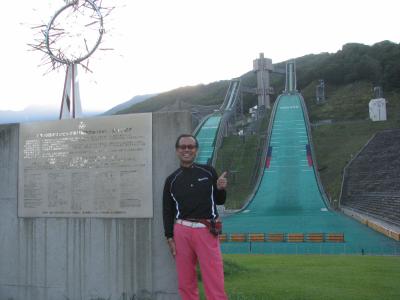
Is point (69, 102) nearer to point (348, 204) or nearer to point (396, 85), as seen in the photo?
point (348, 204)

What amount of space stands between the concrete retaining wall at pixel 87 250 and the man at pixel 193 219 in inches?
36.1

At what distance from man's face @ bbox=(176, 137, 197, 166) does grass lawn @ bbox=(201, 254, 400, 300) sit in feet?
7.68

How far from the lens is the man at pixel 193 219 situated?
4824mm

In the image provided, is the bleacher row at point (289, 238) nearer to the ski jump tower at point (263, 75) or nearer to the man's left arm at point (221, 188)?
the man's left arm at point (221, 188)

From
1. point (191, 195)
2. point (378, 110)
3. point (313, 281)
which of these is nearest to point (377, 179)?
point (378, 110)

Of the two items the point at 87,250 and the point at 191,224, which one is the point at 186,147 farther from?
the point at 87,250

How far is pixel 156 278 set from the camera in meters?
5.98

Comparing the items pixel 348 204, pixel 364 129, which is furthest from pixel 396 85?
pixel 348 204

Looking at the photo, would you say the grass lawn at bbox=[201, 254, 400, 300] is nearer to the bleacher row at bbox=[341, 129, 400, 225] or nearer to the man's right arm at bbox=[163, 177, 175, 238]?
the man's right arm at bbox=[163, 177, 175, 238]

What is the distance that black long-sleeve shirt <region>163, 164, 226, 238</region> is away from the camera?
4.90 m

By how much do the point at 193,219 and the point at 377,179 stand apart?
3030cm

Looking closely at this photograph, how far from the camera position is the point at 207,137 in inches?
1980

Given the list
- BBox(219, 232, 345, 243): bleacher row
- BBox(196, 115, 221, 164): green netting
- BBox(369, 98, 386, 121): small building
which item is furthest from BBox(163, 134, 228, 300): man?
BBox(369, 98, 386, 121): small building

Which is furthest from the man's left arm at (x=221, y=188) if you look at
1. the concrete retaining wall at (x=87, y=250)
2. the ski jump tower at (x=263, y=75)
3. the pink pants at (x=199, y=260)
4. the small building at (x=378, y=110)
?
the ski jump tower at (x=263, y=75)
